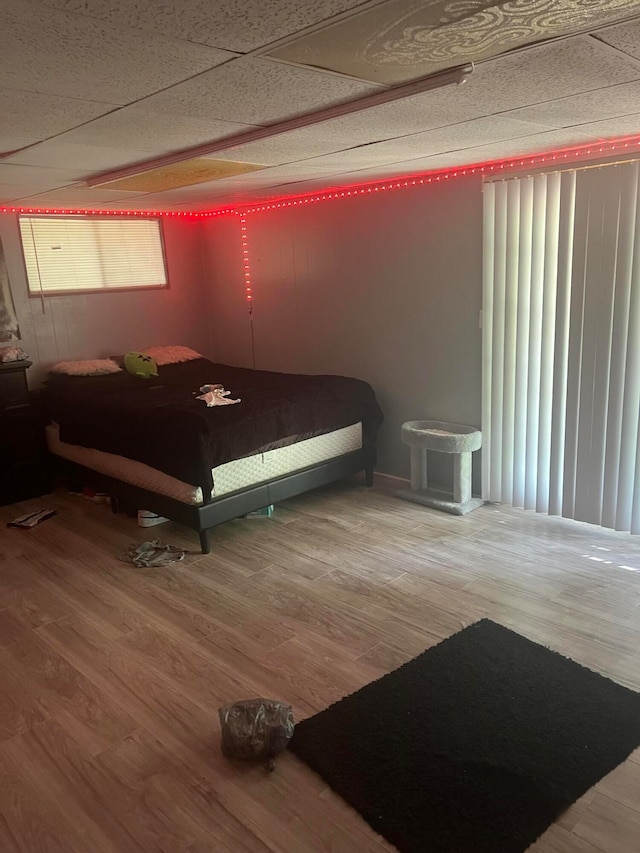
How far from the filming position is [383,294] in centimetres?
440

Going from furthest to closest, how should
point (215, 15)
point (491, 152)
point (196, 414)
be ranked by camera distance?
point (196, 414) < point (491, 152) < point (215, 15)

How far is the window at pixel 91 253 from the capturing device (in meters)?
4.85

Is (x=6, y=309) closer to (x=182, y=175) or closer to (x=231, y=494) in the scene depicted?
(x=182, y=175)

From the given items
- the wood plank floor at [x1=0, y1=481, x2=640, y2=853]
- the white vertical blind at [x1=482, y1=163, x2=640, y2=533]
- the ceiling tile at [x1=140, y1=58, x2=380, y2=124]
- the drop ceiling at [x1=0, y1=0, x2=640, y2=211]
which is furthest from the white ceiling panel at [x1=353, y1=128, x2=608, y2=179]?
the wood plank floor at [x1=0, y1=481, x2=640, y2=853]

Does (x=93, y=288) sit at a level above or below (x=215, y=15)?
below

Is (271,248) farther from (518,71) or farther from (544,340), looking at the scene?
(518,71)

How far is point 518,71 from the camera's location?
6.00ft

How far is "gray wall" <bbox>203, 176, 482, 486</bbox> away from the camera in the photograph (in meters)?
3.97

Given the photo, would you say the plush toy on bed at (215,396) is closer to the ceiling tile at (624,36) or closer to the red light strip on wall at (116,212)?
the red light strip on wall at (116,212)

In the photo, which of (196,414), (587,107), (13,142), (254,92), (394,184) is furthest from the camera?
(394,184)

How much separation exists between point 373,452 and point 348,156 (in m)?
2.03

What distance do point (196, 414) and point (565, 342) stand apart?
2035 mm

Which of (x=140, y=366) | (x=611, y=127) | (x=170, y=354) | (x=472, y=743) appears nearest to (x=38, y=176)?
(x=140, y=366)

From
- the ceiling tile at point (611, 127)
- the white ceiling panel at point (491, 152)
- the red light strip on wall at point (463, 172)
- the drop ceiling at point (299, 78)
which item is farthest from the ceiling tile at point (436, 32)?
the red light strip on wall at point (463, 172)
